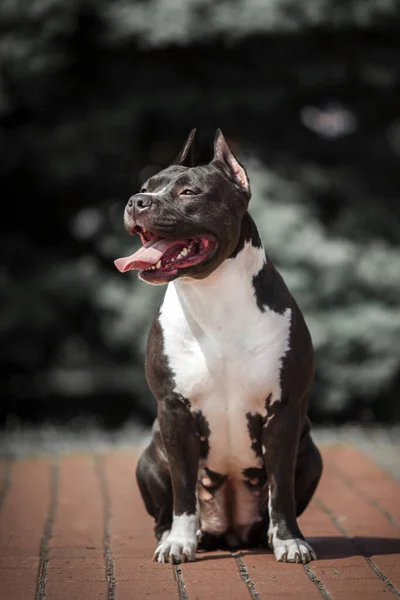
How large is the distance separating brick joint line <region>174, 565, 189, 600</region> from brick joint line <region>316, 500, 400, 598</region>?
0.71 metres

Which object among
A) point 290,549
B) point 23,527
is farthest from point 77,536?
point 290,549

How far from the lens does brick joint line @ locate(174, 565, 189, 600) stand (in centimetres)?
345

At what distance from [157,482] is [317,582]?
862 millimetres

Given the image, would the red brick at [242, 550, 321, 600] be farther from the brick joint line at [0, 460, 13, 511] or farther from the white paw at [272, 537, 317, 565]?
the brick joint line at [0, 460, 13, 511]

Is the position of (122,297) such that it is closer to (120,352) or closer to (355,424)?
(120,352)

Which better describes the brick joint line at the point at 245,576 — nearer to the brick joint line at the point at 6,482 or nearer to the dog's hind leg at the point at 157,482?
the dog's hind leg at the point at 157,482

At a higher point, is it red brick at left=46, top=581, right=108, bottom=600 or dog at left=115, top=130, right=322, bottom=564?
dog at left=115, top=130, right=322, bottom=564

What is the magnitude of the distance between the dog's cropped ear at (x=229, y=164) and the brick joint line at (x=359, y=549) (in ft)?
4.89

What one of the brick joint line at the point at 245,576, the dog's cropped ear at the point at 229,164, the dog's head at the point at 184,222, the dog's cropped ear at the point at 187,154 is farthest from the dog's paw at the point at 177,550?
the dog's cropped ear at the point at 187,154

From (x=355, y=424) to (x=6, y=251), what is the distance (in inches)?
123

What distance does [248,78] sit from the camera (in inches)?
316

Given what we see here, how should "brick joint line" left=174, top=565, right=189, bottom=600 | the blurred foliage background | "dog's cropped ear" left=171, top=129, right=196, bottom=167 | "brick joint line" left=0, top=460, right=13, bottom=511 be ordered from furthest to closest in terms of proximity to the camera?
the blurred foliage background → "brick joint line" left=0, top=460, right=13, bottom=511 → "dog's cropped ear" left=171, top=129, right=196, bottom=167 → "brick joint line" left=174, top=565, right=189, bottom=600

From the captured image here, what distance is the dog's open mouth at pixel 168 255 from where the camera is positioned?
12.3 ft

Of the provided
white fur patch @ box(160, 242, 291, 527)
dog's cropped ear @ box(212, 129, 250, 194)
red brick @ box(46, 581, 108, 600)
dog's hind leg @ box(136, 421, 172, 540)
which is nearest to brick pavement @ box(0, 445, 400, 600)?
red brick @ box(46, 581, 108, 600)
